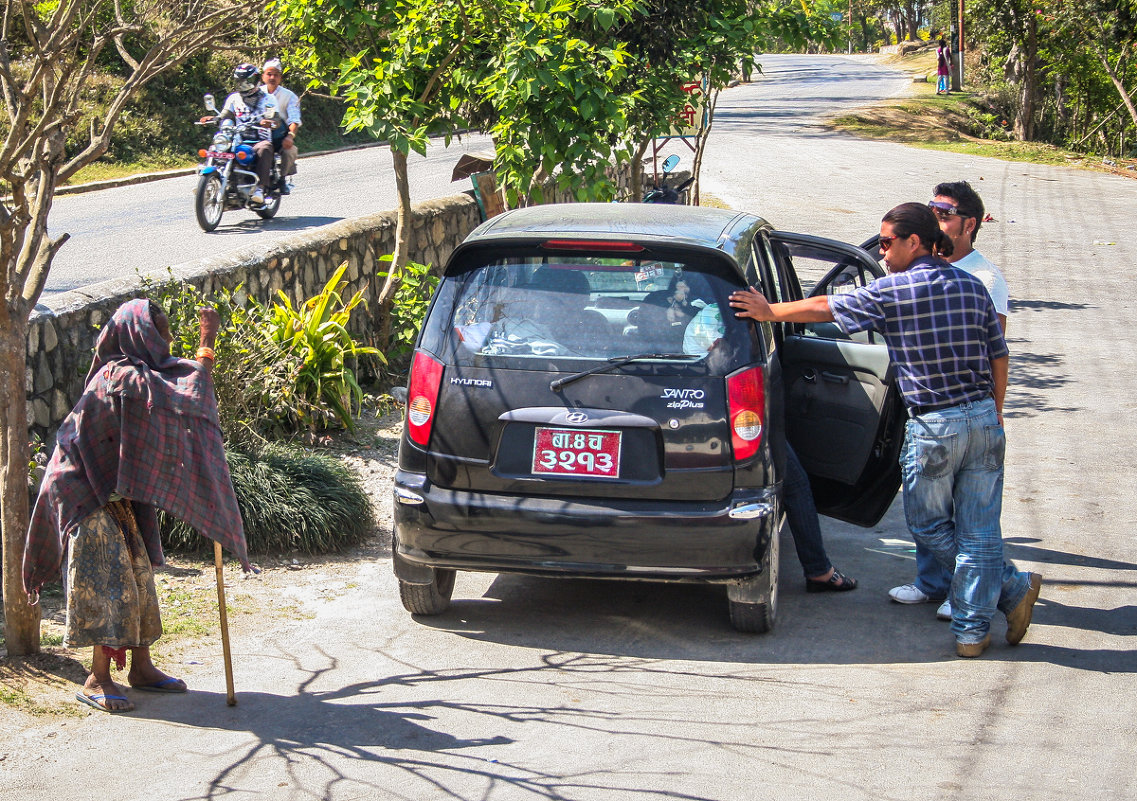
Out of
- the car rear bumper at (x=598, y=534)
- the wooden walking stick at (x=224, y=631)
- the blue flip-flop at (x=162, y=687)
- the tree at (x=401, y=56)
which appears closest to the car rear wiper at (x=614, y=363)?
the car rear bumper at (x=598, y=534)

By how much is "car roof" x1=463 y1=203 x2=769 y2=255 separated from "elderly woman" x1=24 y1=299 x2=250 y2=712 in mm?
1474

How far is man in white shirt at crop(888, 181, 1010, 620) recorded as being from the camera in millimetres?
5500

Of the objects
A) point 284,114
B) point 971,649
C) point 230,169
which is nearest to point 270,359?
point 971,649

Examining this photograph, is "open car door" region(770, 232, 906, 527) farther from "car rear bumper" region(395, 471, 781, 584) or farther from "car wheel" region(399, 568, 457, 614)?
"car wheel" region(399, 568, 457, 614)

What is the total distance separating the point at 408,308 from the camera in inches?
368

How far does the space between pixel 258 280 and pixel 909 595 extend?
16.7 ft

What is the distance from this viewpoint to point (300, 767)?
Result: 155 inches

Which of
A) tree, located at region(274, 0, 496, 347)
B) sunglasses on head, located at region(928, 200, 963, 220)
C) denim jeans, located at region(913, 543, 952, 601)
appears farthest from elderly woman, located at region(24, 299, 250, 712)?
tree, located at region(274, 0, 496, 347)

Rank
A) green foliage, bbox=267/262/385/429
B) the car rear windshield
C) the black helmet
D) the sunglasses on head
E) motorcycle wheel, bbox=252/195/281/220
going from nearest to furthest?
the car rear windshield, the sunglasses on head, green foliage, bbox=267/262/385/429, the black helmet, motorcycle wheel, bbox=252/195/281/220

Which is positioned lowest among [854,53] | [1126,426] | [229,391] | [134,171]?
[1126,426]

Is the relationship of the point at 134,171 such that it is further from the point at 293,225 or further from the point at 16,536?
the point at 16,536

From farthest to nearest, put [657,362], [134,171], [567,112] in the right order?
[134,171] → [567,112] → [657,362]

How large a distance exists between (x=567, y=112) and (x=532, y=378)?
410 cm

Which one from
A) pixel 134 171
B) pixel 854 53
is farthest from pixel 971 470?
pixel 854 53
